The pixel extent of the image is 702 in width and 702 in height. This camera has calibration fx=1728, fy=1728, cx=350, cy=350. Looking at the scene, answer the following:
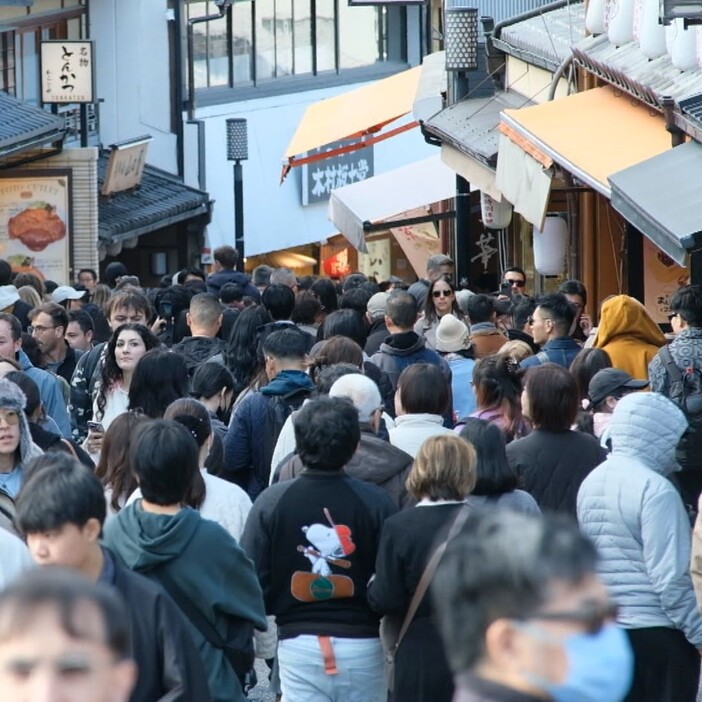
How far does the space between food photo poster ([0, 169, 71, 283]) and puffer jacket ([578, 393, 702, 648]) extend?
17.4 meters

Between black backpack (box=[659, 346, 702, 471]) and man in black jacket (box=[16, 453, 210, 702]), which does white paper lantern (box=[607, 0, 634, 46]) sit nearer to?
black backpack (box=[659, 346, 702, 471])

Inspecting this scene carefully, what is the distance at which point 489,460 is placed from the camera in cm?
613

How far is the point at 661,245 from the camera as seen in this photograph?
29.7 ft

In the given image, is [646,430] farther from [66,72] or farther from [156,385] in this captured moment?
[66,72]

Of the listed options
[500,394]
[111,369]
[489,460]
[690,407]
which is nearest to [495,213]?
[111,369]

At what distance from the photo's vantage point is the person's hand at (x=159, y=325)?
40.3ft

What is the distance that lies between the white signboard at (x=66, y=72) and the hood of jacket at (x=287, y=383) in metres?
17.5

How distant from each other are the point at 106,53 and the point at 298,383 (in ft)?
73.8

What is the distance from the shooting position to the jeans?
236 inches

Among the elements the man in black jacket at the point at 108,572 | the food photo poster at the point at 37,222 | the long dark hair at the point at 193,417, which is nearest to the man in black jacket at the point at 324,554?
the long dark hair at the point at 193,417

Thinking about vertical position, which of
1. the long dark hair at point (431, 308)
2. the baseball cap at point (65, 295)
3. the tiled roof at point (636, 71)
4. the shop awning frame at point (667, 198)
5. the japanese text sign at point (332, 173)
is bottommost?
the japanese text sign at point (332, 173)

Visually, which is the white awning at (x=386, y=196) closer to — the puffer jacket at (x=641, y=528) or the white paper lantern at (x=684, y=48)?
the white paper lantern at (x=684, y=48)

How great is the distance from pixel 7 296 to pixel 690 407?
18.7 ft

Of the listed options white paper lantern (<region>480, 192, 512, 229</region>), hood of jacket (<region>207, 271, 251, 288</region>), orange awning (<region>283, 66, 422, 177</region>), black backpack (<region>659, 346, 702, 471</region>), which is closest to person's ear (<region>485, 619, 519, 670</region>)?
black backpack (<region>659, 346, 702, 471</region>)
